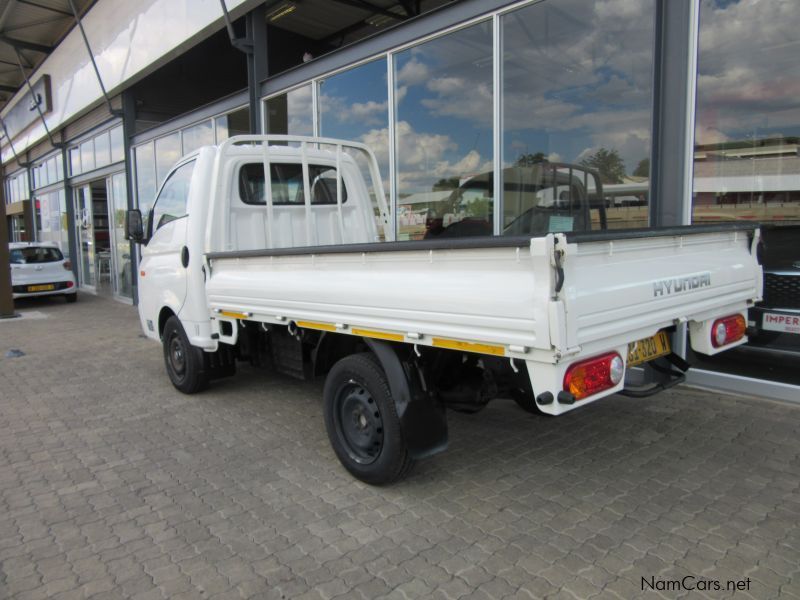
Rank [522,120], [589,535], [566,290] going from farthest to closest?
1. [522,120]
2. [589,535]
3. [566,290]

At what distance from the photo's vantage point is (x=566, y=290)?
235cm

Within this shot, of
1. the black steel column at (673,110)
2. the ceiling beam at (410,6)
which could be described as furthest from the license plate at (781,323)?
the ceiling beam at (410,6)

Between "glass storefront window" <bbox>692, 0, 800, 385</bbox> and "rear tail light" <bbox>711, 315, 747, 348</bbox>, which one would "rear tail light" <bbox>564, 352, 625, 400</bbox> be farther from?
"glass storefront window" <bbox>692, 0, 800, 385</bbox>

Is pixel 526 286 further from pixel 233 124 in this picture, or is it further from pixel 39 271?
pixel 39 271

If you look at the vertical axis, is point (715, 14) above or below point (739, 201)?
above

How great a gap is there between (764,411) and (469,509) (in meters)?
2.90

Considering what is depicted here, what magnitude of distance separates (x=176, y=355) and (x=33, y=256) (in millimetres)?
9877

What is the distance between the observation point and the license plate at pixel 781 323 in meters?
4.39

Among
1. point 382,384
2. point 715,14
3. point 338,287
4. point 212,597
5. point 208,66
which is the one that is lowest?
point 212,597

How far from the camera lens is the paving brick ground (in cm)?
254

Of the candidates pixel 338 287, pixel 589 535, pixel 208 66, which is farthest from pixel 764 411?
pixel 208 66

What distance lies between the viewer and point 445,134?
708cm

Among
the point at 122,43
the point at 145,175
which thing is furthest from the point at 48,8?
the point at 145,175

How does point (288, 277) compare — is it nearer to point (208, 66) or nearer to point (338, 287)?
point (338, 287)
